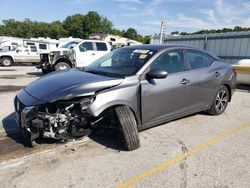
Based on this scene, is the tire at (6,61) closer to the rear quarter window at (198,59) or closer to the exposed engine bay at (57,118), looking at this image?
the exposed engine bay at (57,118)

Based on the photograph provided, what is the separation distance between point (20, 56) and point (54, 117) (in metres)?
17.0

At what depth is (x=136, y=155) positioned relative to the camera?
366cm

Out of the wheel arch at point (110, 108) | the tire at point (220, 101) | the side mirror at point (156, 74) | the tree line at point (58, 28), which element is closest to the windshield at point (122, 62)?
the side mirror at point (156, 74)

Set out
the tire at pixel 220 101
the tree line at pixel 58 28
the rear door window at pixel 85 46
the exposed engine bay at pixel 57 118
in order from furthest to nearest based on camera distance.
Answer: the tree line at pixel 58 28, the rear door window at pixel 85 46, the tire at pixel 220 101, the exposed engine bay at pixel 57 118

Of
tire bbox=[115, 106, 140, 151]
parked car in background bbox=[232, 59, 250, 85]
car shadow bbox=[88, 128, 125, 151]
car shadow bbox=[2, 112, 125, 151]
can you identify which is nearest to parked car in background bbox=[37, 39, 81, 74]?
car shadow bbox=[2, 112, 125, 151]

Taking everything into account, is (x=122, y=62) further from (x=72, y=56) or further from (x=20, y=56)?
(x=20, y=56)

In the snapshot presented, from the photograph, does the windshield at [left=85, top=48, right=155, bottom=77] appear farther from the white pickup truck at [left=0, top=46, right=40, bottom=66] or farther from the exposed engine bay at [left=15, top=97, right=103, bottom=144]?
the white pickup truck at [left=0, top=46, right=40, bottom=66]

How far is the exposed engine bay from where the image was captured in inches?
134

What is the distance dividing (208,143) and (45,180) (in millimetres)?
2715

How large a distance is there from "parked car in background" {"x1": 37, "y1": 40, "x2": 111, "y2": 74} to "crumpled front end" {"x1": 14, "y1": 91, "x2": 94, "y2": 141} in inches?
337

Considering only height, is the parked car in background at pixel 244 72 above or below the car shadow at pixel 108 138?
above

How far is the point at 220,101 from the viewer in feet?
18.9

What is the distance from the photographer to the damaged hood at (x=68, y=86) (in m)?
3.47

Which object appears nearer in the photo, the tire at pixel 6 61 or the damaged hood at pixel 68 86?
the damaged hood at pixel 68 86
